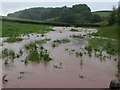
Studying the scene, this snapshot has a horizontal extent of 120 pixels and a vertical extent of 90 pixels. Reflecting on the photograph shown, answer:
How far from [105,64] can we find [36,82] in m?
6.27

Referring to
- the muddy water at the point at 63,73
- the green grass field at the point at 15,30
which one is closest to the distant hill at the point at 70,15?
the green grass field at the point at 15,30

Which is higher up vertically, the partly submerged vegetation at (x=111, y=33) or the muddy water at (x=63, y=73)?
the partly submerged vegetation at (x=111, y=33)

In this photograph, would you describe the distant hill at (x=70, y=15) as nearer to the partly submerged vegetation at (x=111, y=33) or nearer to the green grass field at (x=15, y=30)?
the green grass field at (x=15, y=30)

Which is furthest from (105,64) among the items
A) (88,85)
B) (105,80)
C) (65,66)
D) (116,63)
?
(88,85)

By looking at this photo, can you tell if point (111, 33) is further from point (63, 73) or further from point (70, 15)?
point (70, 15)

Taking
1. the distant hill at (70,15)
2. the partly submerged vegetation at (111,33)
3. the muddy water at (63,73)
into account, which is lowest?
A: the muddy water at (63,73)

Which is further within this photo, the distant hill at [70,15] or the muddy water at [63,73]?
the distant hill at [70,15]

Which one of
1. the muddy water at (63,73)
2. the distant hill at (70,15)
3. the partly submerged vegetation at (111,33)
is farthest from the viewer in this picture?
the distant hill at (70,15)

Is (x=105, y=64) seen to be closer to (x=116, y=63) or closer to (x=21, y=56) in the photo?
(x=116, y=63)

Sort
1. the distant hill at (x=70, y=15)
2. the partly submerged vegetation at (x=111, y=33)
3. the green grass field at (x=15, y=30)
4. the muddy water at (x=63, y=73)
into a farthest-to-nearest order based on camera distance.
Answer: the distant hill at (x=70, y=15) < the green grass field at (x=15, y=30) < the partly submerged vegetation at (x=111, y=33) < the muddy water at (x=63, y=73)

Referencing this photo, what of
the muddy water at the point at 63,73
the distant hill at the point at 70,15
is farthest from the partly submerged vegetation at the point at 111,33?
the distant hill at the point at 70,15

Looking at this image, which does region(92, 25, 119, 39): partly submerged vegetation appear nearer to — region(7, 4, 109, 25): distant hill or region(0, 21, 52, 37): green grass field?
region(0, 21, 52, 37): green grass field

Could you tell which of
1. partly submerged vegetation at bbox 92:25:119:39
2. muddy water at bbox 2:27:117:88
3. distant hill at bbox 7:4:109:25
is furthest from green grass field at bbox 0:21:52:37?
distant hill at bbox 7:4:109:25

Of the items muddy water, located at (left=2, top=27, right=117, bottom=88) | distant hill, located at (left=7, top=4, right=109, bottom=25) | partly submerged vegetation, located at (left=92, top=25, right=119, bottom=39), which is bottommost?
muddy water, located at (left=2, top=27, right=117, bottom=88)
